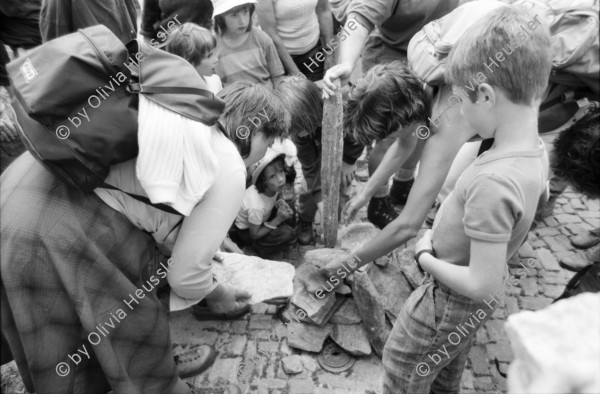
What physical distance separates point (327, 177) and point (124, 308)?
1.76 m

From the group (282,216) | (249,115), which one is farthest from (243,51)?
(249,115)

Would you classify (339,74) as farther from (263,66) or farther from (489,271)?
(489,271)

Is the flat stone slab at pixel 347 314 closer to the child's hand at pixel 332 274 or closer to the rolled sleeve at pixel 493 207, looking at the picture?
the child's hand at pixel 332 274

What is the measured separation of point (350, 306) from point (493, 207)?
5.67 feet

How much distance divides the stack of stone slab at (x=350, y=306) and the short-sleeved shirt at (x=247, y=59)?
1878 millimetres

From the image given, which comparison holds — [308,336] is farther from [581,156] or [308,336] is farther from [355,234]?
[581,156]

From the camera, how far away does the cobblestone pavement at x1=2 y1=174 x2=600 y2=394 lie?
2744 millimetres

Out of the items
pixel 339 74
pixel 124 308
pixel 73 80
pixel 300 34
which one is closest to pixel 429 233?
pixel 339 74

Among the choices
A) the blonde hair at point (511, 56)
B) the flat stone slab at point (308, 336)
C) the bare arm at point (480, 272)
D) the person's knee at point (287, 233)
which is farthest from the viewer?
the person's knee at point (287, 233)

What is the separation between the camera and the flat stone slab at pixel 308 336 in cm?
292

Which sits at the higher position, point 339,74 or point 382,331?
point 339,74

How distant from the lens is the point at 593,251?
12.2 ft

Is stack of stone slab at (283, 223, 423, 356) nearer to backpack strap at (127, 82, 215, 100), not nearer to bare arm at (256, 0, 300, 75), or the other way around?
backpack strap at (127, 82, 215, 100)

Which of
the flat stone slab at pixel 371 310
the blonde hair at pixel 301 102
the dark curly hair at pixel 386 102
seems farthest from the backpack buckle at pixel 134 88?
the flat stone slab at pixel 371 310
